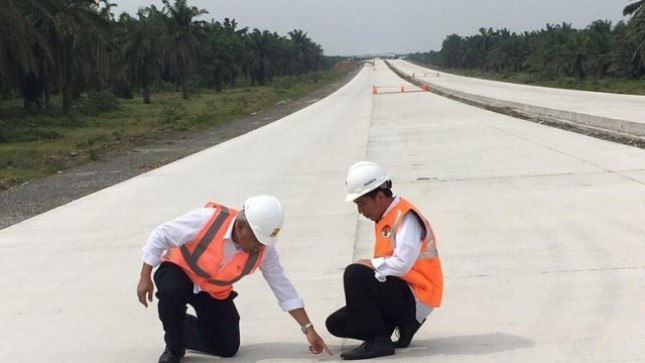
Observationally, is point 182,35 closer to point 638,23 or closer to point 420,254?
point 638,23

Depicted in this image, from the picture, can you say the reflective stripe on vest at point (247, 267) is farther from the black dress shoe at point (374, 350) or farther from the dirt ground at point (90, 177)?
the dirt ground at point (90, 177)

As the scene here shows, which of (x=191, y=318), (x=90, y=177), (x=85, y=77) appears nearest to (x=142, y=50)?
(x=85, y=77)

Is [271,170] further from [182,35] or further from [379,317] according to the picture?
[182,35]

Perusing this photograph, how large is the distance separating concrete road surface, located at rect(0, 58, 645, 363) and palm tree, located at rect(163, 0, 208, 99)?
48.5 meters

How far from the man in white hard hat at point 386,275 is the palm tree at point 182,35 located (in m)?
59.6

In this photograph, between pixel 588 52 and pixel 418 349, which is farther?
pixel 588 52

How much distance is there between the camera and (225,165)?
15750 mm

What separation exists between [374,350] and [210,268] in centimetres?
107

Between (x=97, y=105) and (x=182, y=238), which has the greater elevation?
(x=182, y=238)

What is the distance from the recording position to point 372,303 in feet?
14.6

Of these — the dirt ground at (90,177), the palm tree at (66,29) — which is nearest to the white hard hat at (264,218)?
the dirt ground at (90,177)

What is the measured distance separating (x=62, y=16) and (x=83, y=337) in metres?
33.0

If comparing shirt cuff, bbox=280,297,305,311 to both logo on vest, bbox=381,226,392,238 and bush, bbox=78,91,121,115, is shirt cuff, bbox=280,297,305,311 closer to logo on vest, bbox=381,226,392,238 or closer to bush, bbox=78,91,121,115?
logo on vest, bbox=381,226,392,238

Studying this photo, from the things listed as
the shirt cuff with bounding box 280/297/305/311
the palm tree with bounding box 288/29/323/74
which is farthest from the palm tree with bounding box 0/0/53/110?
the palm tree with bounding box 288/29/323/74
